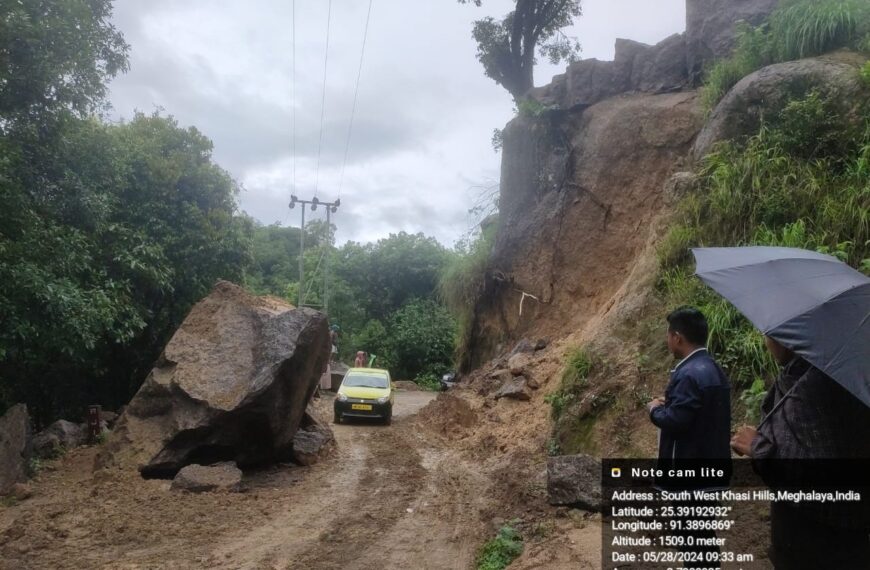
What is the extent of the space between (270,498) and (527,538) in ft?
13.0

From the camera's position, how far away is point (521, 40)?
19453 mm

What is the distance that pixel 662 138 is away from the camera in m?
13.9

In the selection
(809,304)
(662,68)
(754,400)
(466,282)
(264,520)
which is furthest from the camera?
(466,282)

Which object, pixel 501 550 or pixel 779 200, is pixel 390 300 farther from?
pixel 501 550

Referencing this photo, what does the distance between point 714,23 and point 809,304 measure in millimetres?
13545

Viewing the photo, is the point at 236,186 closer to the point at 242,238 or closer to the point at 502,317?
the point at 242,238

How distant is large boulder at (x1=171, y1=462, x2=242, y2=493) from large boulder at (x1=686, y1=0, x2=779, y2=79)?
1234cm

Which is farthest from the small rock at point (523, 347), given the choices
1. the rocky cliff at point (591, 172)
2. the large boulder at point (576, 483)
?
the large boulder at point (576, 483)

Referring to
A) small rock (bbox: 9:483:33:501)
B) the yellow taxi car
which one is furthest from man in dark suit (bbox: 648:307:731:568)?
the yellow taxi car

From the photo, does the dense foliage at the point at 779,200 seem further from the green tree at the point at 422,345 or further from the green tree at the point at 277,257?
the green tree at the point at 277,257

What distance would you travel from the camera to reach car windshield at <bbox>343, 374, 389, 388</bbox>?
55.9ft

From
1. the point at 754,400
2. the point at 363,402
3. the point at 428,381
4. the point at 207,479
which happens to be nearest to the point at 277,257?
the point at 428,381

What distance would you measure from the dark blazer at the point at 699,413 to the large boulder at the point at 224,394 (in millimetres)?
7114

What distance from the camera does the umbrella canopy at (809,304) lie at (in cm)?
276
